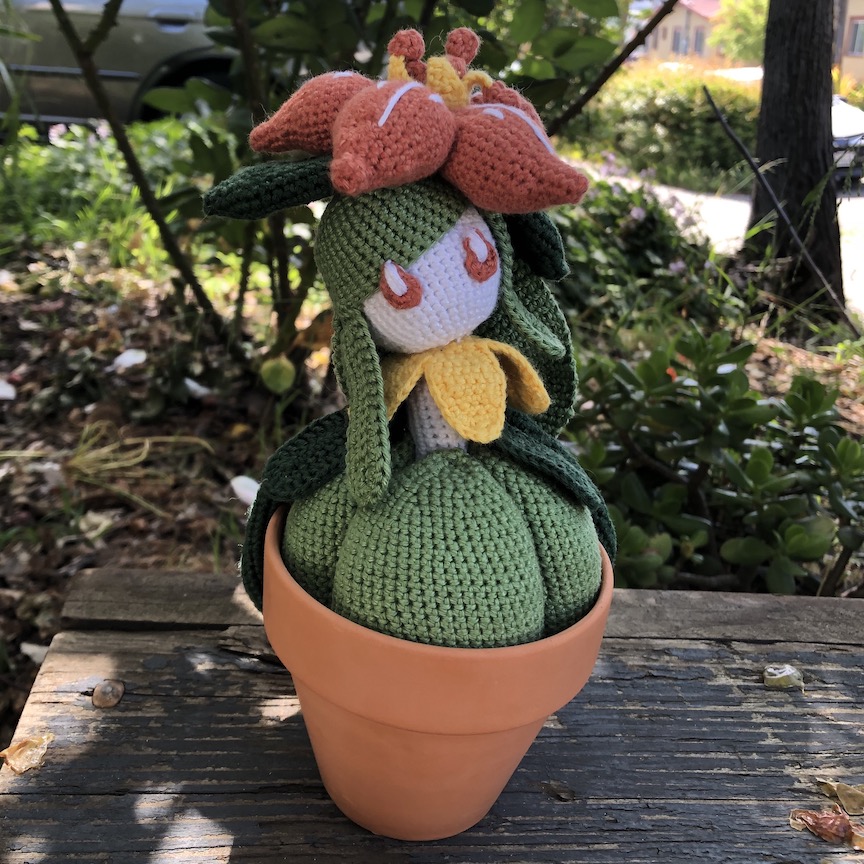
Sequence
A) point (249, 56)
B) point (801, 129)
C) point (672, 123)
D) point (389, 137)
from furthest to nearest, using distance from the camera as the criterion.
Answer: point (672, 123) < point (801, 129) < point (249, 56) < point (389, 137)

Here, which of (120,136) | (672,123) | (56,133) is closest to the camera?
(120,136)

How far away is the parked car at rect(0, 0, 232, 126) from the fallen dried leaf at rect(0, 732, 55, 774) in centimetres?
328

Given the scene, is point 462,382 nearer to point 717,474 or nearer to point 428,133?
point 428,133

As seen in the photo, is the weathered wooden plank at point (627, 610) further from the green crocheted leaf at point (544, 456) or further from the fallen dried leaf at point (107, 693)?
the green crocheted leaf at point (544, 456)

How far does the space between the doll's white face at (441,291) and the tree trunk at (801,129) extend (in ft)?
5.32

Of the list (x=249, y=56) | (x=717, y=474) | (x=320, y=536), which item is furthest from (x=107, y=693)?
(x=717, y=474)

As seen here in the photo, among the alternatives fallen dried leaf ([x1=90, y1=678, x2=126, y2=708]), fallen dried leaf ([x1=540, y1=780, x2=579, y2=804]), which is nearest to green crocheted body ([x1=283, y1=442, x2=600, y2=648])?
fallen dried leaf ([x1=540, y1=780, x2=579, y2=804])

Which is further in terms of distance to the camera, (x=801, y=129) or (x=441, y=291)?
(x=801, y=129)

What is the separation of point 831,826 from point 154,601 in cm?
79

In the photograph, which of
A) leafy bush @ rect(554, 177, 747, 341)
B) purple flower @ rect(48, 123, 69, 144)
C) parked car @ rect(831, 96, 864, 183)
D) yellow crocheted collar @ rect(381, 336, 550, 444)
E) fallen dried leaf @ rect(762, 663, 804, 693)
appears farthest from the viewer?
purple flower @ rect(48, 123, 69, 144)

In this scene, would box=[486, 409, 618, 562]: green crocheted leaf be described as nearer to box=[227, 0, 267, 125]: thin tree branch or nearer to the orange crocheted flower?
the orange crocheted flower

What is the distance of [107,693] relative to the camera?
90 centimetres

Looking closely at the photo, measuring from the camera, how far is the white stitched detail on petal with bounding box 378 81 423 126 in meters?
0.60

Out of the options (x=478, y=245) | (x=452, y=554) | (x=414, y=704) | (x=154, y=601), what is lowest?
(x=154, y=601)
